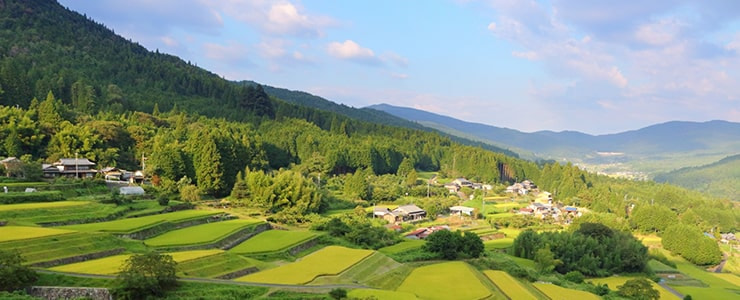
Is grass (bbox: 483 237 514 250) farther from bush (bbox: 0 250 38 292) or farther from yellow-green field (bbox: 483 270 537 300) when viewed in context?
bush (bbox: 0 250 38 292)

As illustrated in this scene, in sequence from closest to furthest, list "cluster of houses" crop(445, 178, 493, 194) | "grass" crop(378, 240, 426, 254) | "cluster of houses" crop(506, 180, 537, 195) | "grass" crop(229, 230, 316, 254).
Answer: "grass" crop(229, 230, 316, 254)
"grass" crop(378, 240, 426, 254)
"cluster of houses" crop(445, 178, 493, 194)
"cluster of houses" crop(506, 180, 537, 195)

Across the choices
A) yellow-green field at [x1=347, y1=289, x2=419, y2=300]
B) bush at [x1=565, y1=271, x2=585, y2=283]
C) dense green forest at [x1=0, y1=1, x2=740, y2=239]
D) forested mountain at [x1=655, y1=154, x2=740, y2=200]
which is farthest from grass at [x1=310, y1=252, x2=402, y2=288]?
forested mountain at [x1=655, y1=154, x2=740, y2=200]

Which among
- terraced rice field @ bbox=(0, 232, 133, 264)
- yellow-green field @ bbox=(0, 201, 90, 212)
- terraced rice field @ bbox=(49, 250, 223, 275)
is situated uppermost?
yellow-green field @ bbox=(0, 201, 90, 212)

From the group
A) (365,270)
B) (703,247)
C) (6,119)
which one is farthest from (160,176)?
(703,247)

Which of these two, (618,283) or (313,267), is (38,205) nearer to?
(313,267)

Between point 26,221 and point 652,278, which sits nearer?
point 26,221

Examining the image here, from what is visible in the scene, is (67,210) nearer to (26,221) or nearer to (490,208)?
(26,221)

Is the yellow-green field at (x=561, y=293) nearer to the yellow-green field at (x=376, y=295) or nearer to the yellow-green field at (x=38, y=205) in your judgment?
the yellow-green field at (x=376, y=295)
